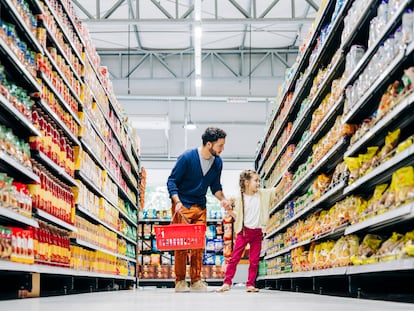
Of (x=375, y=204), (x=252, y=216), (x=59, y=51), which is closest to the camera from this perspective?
(x=375, y=204)

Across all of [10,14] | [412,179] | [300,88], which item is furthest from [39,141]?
[300,88]

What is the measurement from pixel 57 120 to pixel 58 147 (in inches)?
9.2

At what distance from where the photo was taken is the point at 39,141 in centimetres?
449

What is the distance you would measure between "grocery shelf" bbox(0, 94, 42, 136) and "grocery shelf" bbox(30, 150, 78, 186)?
0.17 m

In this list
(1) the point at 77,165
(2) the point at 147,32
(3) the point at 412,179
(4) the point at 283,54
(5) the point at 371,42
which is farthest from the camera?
(4) the point at 283,54

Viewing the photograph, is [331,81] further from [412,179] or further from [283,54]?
[283,54]

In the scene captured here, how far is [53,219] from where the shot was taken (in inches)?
187

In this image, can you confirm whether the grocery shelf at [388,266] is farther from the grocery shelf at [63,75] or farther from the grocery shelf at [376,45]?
the grocery shelf at [63,75]

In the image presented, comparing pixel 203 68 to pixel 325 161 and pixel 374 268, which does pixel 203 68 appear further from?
pixel 374 268

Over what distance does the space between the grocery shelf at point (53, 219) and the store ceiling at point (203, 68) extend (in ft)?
27.9

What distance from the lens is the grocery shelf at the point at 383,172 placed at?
300 centimetres

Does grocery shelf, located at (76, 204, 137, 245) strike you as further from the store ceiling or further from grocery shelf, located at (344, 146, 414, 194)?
the store ceiling

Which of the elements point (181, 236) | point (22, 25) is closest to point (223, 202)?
point (181, 236)

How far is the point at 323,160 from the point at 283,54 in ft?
36.9
